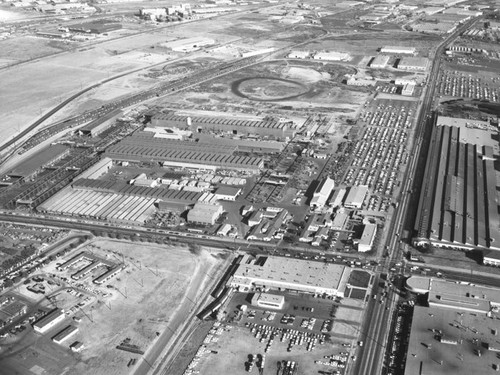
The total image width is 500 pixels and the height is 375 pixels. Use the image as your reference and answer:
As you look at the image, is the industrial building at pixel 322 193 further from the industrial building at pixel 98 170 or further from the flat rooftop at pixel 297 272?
the industrial building at pixel 98 170

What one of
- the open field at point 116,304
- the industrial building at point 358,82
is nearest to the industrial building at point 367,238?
the open field at point 116,304

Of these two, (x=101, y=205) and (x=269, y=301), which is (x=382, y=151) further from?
(x=101, y=205)

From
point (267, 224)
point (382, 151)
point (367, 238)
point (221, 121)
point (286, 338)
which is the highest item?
point (221, 121)

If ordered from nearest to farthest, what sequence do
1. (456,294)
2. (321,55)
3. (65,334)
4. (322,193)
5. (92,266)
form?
1. (65,334)
2. (456,294)
3. (92,266)
4. (322,193)
5. (321,55)

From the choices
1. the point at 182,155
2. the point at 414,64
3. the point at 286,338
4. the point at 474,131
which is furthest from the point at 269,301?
the point at 414,64

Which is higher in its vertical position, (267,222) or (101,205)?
(101,205)

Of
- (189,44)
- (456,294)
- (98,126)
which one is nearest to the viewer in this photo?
(456,294)

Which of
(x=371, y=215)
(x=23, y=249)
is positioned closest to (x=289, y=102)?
(x=371, y=215)

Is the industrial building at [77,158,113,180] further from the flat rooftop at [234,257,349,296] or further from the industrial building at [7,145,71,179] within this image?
the flat rooftop at [234,257,349,296]
